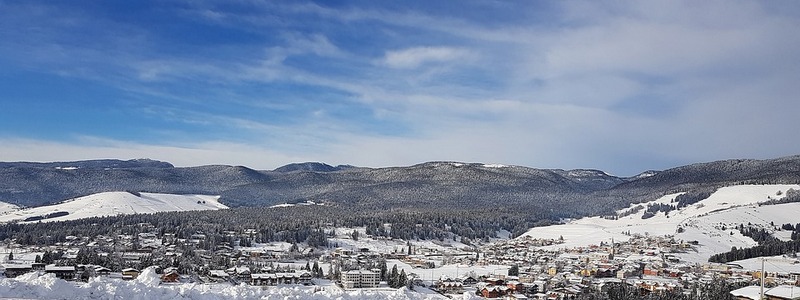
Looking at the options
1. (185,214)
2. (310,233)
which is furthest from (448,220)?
(185,214)

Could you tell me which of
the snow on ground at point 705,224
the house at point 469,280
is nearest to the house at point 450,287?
the house at point 469,280

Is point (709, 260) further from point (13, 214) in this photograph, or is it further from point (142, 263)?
point (13, 214)

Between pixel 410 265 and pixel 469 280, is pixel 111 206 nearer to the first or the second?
pixel 410 265

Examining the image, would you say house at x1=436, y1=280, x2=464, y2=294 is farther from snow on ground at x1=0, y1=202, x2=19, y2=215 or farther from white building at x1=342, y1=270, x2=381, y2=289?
snow on ground at x1=0, y1=202, x2=19, y2=215

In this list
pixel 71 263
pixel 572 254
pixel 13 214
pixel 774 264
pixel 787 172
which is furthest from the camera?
pixel 787 172

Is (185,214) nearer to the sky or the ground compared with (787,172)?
nearer to the ground

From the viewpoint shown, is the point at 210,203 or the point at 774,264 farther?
the point at 210,203

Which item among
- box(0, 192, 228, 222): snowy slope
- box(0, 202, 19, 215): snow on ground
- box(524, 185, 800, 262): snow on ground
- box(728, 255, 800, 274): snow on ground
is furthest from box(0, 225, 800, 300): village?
box(0, 202, 19, 215): snow on ground
